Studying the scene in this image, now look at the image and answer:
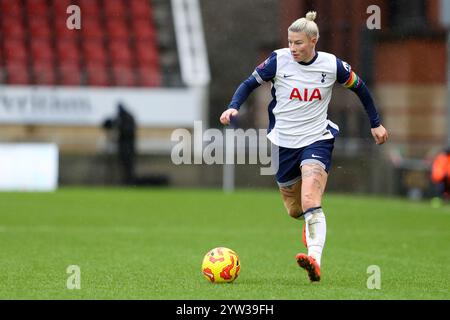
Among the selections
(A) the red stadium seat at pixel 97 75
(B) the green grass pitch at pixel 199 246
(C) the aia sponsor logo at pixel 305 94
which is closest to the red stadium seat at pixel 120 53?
(A) the red stadium seat at pixel 97 75

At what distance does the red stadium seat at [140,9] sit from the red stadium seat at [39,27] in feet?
9.03

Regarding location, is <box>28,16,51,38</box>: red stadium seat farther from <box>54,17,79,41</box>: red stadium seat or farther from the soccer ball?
the soccer ball

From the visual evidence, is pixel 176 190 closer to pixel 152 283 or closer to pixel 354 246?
pixel 354 246

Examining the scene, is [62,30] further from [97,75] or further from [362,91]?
[362,91]

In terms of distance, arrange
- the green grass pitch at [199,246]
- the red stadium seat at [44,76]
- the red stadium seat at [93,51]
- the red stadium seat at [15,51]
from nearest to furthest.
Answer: the green grass pitch at [199,246] → the red stadium seat at [44,76] → the red stadium seat at [15,51] → the red stadium seat at [93,51]

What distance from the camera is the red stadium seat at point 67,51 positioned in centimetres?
3212

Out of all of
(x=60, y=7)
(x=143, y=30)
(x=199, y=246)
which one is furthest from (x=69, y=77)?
(x=199, y=246)

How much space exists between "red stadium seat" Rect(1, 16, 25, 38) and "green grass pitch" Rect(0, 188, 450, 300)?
1066 centimetres

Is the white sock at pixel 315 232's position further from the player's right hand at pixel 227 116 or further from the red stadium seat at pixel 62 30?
the red stadium seat at pixel 62 30

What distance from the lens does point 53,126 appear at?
96.4 feet

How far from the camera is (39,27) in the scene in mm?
32938

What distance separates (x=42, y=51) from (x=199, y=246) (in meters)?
21.1

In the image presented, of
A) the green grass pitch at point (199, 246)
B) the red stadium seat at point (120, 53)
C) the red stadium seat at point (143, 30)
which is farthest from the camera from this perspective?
the red stadium seat at point (143, 30)
